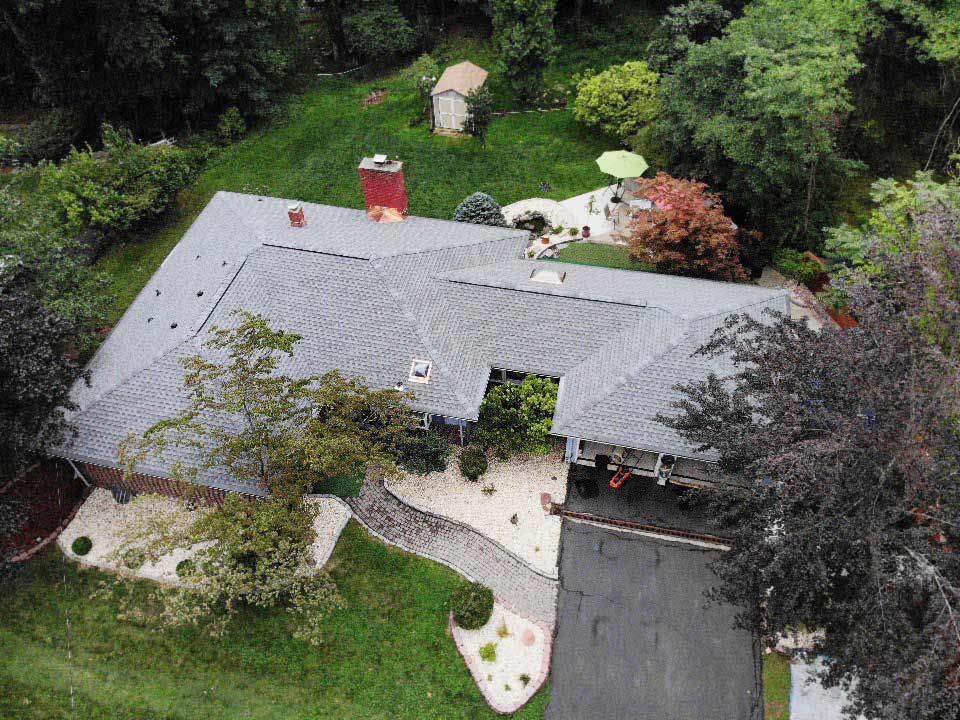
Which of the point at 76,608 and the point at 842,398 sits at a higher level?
the point at 842,398

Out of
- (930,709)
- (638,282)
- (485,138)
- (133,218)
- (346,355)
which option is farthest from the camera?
(485,138)

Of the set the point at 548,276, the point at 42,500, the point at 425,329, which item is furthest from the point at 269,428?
the point at 548,276

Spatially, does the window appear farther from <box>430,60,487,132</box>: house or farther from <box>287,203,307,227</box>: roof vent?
<box>430,60,487,132</box>: house

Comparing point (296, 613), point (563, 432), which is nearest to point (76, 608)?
point (296, 613)

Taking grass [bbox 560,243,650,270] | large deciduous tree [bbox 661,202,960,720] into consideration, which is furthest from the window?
grass [bbox 560,243,650,270]

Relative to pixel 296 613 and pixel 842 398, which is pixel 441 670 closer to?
pixel 296 613

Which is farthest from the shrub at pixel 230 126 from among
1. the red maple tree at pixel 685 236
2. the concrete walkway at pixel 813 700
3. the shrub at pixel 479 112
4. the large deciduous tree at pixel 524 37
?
the concrete walkway at pixel 813 700
